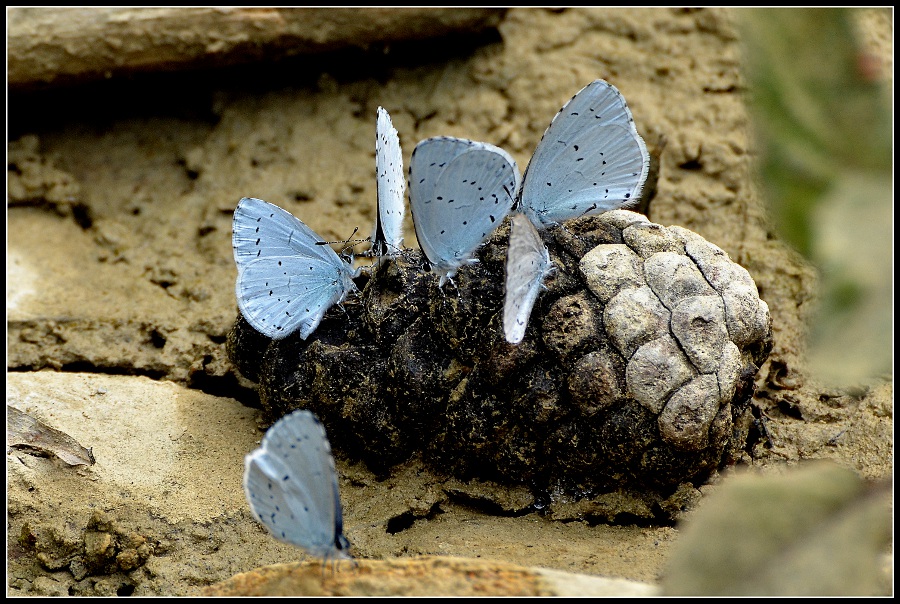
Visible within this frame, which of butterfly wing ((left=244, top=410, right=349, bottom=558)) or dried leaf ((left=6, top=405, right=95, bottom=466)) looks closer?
butterfly wing ((left=244, top=410, right=349, bottom=558))

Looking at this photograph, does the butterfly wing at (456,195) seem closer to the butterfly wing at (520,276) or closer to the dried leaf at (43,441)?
the butterfly wing at (520,276)

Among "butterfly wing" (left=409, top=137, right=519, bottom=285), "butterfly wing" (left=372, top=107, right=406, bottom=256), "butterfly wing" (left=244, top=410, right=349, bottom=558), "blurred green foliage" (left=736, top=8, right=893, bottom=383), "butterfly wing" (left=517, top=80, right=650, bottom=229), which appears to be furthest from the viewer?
"butterfly wing" (left=517, top=80, right=650, bottom=229)

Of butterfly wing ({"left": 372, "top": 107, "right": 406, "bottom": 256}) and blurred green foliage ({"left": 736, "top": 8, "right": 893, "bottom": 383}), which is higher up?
blurred green foliage ({"left": 736, "top": 8, "right": 893, "bottom": 383})

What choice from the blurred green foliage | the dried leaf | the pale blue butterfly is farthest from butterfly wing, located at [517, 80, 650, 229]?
the dried leaf

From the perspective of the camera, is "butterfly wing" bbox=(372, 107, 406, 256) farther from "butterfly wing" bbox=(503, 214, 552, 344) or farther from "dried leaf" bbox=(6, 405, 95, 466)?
"dried leaf" bbox=(6, 405, 95, 466)

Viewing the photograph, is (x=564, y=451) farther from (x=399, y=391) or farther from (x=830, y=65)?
(x=830, y=65)

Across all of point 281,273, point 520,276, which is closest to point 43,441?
point 281,273

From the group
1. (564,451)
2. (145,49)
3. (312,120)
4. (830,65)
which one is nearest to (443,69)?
(312,120)
